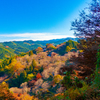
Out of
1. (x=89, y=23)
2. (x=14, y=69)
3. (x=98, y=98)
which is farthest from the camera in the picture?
(x=14, y=69)

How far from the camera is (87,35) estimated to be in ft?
17.9

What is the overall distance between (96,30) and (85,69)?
8.48 ft

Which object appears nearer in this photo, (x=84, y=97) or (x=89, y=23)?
(x=84, y=97)

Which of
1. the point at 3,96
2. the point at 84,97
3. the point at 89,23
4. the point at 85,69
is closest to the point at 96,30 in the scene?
the point at 89,23

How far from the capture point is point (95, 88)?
2637mm

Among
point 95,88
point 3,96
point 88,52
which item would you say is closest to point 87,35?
point 88,52

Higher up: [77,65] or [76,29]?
[76,29]

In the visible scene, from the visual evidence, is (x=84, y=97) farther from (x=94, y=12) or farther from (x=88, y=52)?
(x=94, y=12)

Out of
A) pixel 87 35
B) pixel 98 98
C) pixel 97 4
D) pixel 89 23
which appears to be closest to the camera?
pixel 98 98

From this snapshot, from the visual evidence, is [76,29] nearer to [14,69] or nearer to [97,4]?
[97,4]

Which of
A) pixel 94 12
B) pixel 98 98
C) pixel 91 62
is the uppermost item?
pixel 94 12

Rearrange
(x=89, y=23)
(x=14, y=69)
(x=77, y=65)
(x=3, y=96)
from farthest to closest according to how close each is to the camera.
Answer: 1. (x=14, y=69)
2. (x=3, y=96)
3. (x=77, y=65)
4. (x=89, y=23)

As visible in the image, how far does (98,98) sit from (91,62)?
298cm

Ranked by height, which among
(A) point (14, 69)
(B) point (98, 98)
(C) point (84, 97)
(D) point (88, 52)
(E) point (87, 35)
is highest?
(E) point (87, 35)
